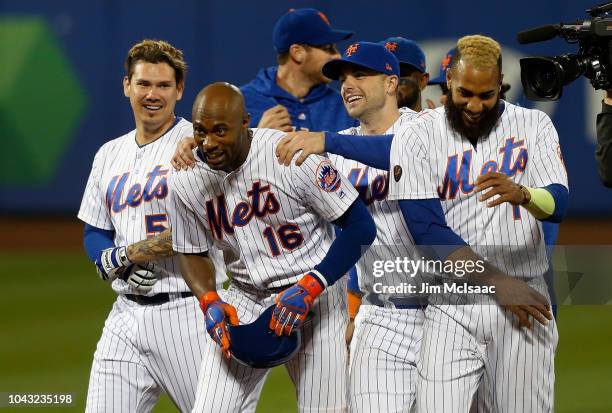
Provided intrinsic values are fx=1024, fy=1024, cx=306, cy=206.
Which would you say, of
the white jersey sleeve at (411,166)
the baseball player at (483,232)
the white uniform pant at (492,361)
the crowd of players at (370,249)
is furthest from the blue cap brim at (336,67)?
the white uniform pant at (492,361)

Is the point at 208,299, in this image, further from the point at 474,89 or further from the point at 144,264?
the point at 474,89

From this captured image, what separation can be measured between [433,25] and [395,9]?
24.5 inches

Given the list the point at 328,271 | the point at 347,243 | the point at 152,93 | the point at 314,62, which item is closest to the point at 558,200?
the point at 347,243

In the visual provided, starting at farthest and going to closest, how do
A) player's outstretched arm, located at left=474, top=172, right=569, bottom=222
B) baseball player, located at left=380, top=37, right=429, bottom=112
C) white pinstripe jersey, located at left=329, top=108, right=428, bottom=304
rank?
baseball player, located at left=380, top=37, right=429, bottom=112
white pinstripe jersey, located at left=329, top=108, right=428, bottom=304
player's outstretched arm, located at left=474, top=172, right=569, bottom=222

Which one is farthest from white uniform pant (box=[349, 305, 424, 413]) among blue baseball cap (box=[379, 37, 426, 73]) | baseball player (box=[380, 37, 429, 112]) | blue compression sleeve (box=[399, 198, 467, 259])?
blue baseball cap (box=[379, 37, 426, 73])

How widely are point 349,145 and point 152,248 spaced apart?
1046 mm

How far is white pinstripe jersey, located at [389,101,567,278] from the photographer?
4320 mm

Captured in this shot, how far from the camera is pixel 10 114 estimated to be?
15617 mm

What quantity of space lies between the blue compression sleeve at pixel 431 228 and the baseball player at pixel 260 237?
178mm

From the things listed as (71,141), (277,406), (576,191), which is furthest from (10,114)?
(277,406)

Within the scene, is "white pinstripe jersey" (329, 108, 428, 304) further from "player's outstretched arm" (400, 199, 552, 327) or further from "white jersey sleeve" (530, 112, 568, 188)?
"white jersey sleeve" (530, 112, 568, 188)

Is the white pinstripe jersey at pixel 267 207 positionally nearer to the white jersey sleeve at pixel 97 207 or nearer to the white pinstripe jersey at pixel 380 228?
the white pinstripe jersey at pixel 380 228

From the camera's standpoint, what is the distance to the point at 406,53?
6102 millimetres

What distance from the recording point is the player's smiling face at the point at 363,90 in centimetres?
503
